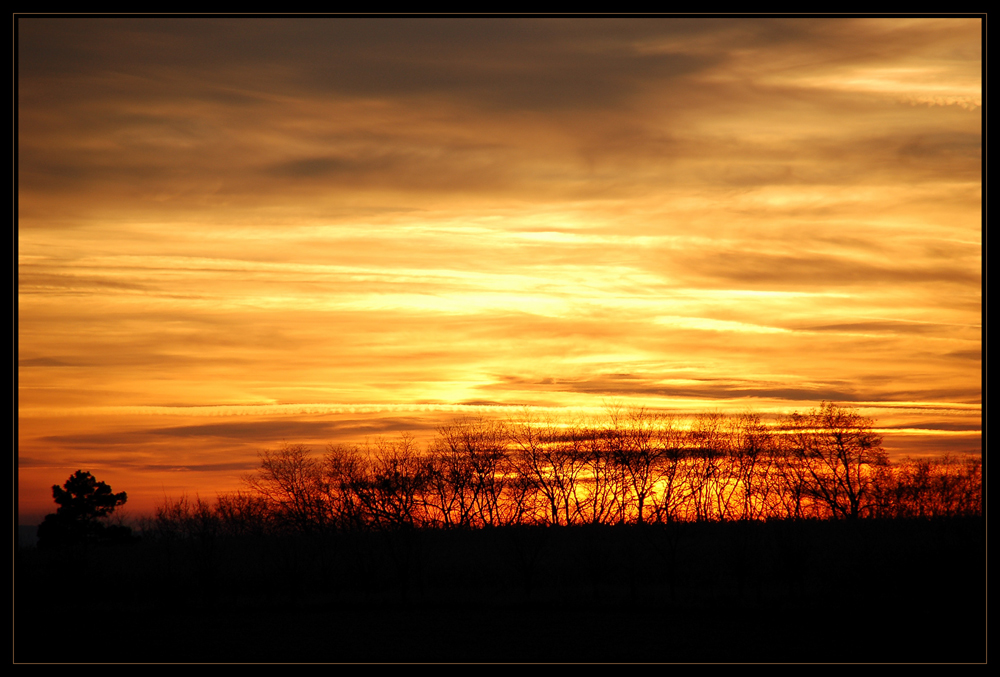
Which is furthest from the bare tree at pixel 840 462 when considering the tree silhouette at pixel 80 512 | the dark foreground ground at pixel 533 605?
the tree silhouette at pixel 80 512

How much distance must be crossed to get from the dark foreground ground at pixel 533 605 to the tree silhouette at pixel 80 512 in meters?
3.56

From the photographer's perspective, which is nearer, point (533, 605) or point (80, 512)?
point (533, 605)

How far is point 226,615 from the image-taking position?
3878 cm

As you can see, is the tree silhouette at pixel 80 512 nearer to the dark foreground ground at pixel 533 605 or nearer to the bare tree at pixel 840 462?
the dark foreground ground at pixel 533 605

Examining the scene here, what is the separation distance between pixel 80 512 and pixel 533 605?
42908 mm

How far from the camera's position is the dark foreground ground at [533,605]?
91.9 feet

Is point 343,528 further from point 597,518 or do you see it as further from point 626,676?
point 626,676

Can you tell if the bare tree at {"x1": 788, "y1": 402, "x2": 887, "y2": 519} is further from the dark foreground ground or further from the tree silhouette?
the tree silhouette

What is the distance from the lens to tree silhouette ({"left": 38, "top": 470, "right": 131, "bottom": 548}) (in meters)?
64.7

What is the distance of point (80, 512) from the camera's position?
218 feet

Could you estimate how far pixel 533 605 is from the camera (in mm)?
40250

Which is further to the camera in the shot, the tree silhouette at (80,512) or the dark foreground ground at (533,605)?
the tree silhouette at (80,512)
